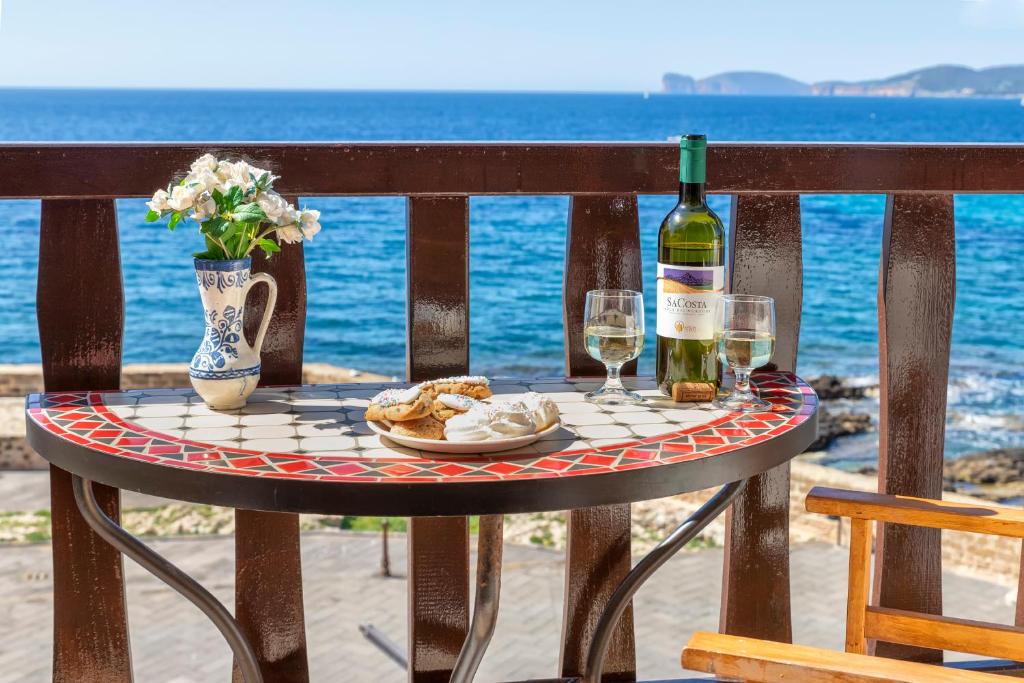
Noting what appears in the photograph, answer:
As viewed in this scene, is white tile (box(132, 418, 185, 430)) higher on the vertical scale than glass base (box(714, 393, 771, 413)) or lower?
lower

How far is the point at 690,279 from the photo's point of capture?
1.42 meters

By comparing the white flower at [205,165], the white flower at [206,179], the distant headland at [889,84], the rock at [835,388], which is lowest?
the rock at [835,388]

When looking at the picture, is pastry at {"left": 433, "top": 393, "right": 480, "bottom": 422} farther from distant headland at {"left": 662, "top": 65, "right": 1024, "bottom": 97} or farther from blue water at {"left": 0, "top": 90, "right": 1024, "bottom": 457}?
distant headland at {"left": 662, "top": 65, "right": 1024, "bottom": 97}

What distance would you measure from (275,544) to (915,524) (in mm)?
911

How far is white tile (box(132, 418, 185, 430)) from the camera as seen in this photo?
A: 130cm

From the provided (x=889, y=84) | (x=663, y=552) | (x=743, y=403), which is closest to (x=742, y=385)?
(x=743, y=403)

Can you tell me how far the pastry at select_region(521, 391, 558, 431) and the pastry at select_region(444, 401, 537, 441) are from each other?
33mm

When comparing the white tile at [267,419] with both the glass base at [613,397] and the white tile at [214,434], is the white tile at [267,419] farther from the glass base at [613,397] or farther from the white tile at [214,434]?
the glass base at [613,397]

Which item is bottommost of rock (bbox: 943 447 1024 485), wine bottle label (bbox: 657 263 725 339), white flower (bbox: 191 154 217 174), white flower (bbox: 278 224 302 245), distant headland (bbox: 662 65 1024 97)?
rock (bbox: 943 447 1024 485)

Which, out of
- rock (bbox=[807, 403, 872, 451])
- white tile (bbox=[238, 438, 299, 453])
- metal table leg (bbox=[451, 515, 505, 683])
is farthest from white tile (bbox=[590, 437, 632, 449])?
rock (bbox=[807, 403, 872, 451])

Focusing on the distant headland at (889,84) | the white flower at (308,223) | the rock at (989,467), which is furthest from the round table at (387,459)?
the distant headland at (889,84)

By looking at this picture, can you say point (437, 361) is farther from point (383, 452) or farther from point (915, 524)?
point (915, 524)

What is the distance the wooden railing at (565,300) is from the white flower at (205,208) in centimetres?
25

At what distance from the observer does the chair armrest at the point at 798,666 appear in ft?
3.18
